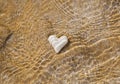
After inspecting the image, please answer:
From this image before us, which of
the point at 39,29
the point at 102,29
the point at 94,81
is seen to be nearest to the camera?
the point at 94,81

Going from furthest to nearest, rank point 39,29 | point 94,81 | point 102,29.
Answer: point 39,29, point 102,29, point 94,81

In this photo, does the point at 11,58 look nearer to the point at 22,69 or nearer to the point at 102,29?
the point at 22,69

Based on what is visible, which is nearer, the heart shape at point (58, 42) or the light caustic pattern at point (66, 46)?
the light caustic pattern at point (66, 46)

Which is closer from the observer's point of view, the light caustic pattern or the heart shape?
the light caustic pattern

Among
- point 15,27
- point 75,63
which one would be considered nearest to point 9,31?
point 15,27
